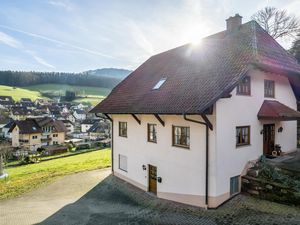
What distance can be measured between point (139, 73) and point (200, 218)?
11.7m

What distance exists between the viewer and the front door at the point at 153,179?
44.0 feet

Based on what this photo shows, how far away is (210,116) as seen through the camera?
10453mm

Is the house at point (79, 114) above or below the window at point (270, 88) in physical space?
below

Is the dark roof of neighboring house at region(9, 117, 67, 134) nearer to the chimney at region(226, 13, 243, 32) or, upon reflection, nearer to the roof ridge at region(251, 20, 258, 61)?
the chimney at region(226, 13, 243, 32)

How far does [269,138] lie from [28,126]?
177ft

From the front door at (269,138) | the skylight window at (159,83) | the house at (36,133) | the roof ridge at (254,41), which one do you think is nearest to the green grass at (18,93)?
the house at (36,133)

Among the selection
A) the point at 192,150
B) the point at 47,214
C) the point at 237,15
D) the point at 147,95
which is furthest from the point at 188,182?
the point at 237,15

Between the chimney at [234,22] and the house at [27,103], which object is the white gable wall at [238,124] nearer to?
the chimney at [234,22]

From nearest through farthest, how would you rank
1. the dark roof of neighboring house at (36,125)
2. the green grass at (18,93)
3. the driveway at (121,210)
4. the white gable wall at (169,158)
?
1. the driveway at (121,210)
2. the white gable wall at (169,158)
3. the dark roof of neighboring house at (36,125)
4. the green grass at (18,93)

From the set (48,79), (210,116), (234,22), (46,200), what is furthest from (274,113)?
(48,79)

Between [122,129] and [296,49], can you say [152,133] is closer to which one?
[122,129]

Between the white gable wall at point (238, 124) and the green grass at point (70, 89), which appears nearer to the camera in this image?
the white gable wall at point (238, 124)

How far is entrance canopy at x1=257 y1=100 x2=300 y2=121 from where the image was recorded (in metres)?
11.7

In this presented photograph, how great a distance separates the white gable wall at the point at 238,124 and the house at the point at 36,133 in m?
51.0
